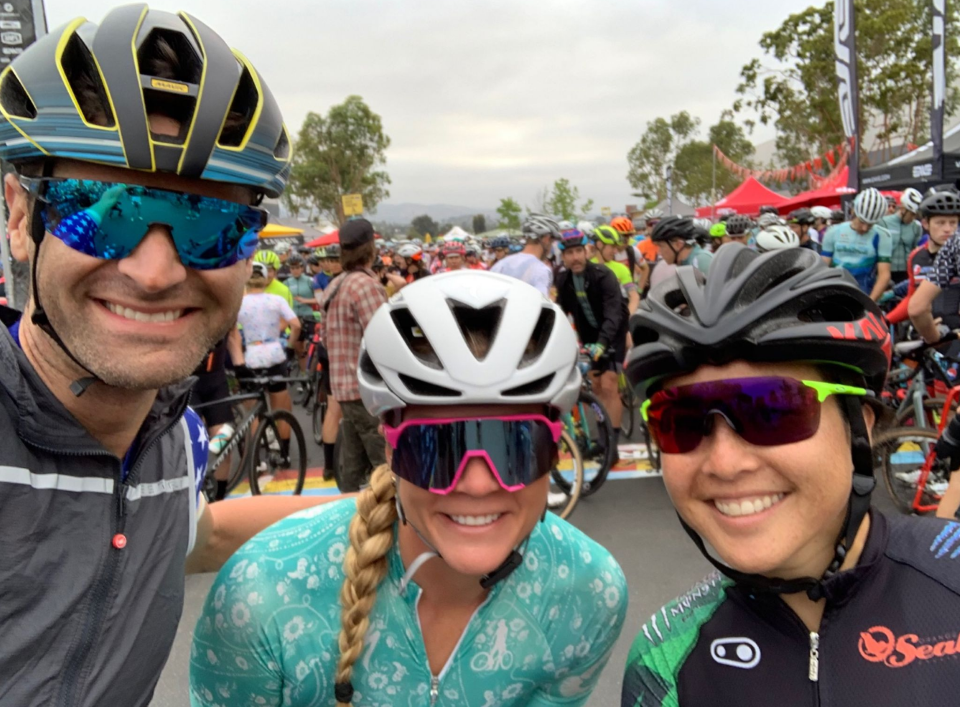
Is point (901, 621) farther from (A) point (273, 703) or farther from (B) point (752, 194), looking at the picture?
(B) point (752, 194)

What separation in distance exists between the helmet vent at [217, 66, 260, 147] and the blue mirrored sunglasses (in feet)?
0.73

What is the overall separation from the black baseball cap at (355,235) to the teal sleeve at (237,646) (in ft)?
12.8

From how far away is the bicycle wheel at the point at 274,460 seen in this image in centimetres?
596

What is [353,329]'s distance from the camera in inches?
211

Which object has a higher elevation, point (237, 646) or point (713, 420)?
point (713, 420)

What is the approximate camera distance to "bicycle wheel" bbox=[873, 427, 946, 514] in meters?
4.88

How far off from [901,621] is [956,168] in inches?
737

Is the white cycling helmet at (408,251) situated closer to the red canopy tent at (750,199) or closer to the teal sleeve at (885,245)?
the teal sleeve at (885,245)

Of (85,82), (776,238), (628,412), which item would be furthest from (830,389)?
(776,238)

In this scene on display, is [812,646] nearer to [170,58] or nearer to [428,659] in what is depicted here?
[428,659]

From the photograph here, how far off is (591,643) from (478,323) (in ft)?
3.10

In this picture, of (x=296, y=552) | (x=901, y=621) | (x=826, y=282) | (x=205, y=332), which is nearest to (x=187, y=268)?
(x=205, y=332)

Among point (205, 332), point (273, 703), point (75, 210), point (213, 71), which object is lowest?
point (273, 703)

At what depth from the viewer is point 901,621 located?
1.34 metres
